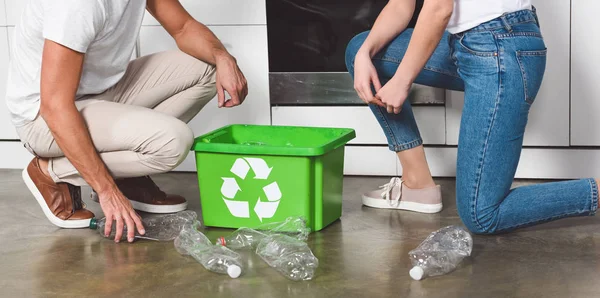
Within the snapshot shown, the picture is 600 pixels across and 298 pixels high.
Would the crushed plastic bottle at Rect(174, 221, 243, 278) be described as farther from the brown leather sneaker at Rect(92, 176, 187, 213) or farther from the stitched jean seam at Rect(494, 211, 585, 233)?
the stitched jean seam at Rect(494, 211, 585, 233)

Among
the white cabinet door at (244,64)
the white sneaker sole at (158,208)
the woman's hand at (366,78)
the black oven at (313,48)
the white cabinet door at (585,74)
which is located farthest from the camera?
the white cabinet door at (244,64)

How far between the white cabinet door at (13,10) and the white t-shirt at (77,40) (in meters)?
0.81

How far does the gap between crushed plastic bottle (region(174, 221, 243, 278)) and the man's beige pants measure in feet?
0.83

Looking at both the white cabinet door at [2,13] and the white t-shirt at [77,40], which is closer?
the white t-shirt at [77,40]

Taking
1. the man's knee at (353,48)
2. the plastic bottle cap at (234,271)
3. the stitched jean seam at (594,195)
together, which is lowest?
the plastic bottle cap at (234,271)

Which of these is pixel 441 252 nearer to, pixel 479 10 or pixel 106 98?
pixel 479 10

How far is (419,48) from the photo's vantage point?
2127 millimetres

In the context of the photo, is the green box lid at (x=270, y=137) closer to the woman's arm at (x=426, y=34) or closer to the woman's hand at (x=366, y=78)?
the woman's hand at (x=366, y=78)

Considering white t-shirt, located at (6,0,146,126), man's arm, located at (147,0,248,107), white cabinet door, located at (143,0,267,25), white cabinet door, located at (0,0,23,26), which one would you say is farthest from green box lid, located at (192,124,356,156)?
white cabinet door, located at (0,0,23,26)

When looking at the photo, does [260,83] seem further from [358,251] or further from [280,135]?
[358,251]

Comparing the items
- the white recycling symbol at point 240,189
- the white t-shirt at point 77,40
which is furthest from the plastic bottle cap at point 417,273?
the white t-shirt at point 77,40

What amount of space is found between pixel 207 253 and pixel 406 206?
28.7 inches

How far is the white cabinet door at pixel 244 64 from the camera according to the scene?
3.04m

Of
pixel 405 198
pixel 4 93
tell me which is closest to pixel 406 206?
pixel 405 198
